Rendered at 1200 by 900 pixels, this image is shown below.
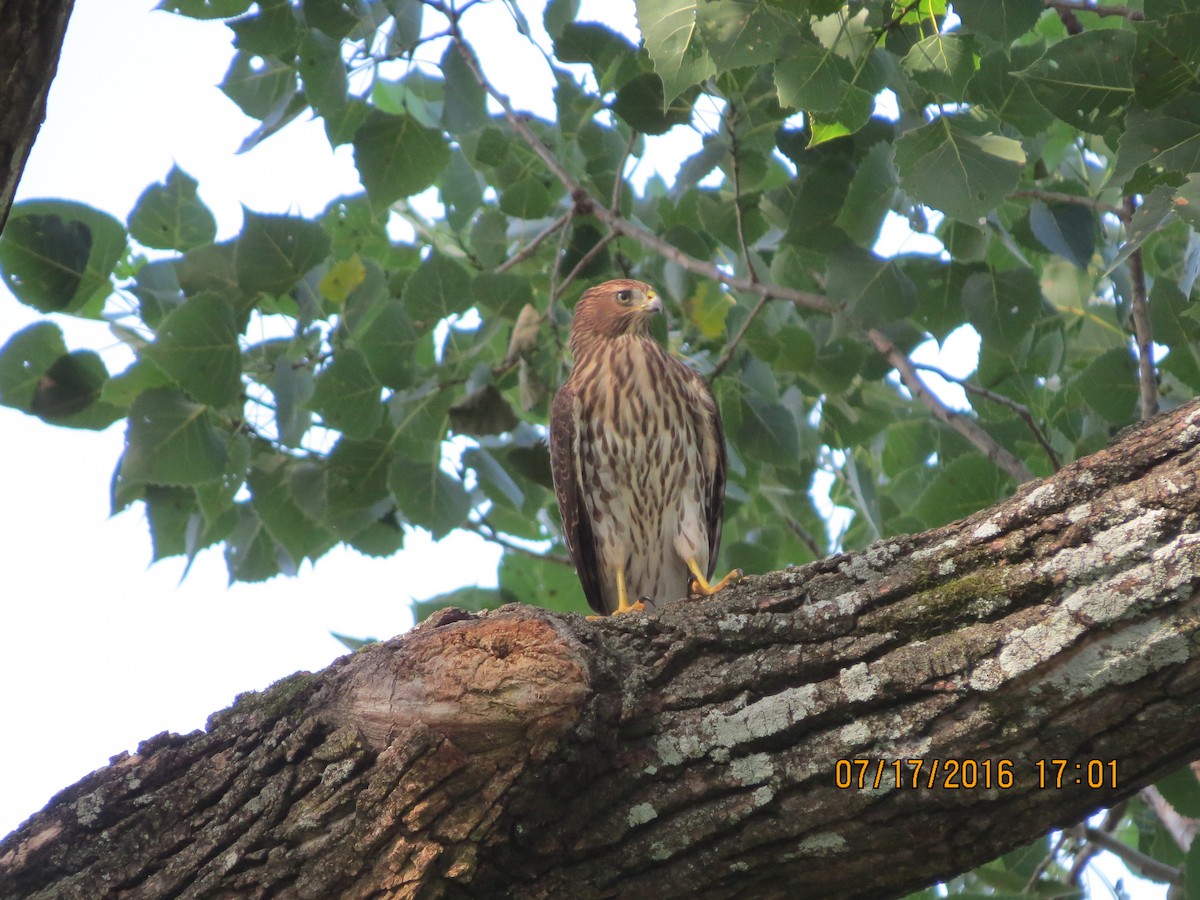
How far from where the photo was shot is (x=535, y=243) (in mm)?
4953

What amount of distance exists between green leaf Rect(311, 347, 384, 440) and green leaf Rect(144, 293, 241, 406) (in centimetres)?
32

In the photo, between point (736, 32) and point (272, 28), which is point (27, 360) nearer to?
point (272, 28)

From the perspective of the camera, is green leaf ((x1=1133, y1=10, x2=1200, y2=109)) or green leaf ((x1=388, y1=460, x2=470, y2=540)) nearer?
green leaf ((x1=1133, y1=10, x2=1200, y2=109))

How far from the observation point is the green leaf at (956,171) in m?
3.07

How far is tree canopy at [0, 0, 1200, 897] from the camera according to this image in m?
4.03

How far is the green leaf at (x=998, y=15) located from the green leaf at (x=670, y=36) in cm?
71

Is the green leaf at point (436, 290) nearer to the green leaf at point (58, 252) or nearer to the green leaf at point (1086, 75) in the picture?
the green leaf at point (58, 252)

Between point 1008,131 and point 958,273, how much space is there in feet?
1.75

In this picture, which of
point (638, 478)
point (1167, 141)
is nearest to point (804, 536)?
point (638, 478)

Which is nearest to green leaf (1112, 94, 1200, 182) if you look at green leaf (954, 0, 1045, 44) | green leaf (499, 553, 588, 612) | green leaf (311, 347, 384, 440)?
green leaf (954, 0, 1045, 44)

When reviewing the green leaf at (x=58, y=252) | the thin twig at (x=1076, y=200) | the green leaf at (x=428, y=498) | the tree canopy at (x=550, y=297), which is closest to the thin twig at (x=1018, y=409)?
the tree canopy at (x=550, y=297)

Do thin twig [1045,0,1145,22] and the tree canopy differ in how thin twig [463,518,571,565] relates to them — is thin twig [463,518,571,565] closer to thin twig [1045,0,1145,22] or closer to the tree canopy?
the tree canopy

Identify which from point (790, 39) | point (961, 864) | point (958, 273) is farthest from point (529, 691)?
point (958, 273)

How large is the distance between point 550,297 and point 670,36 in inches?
71.1
